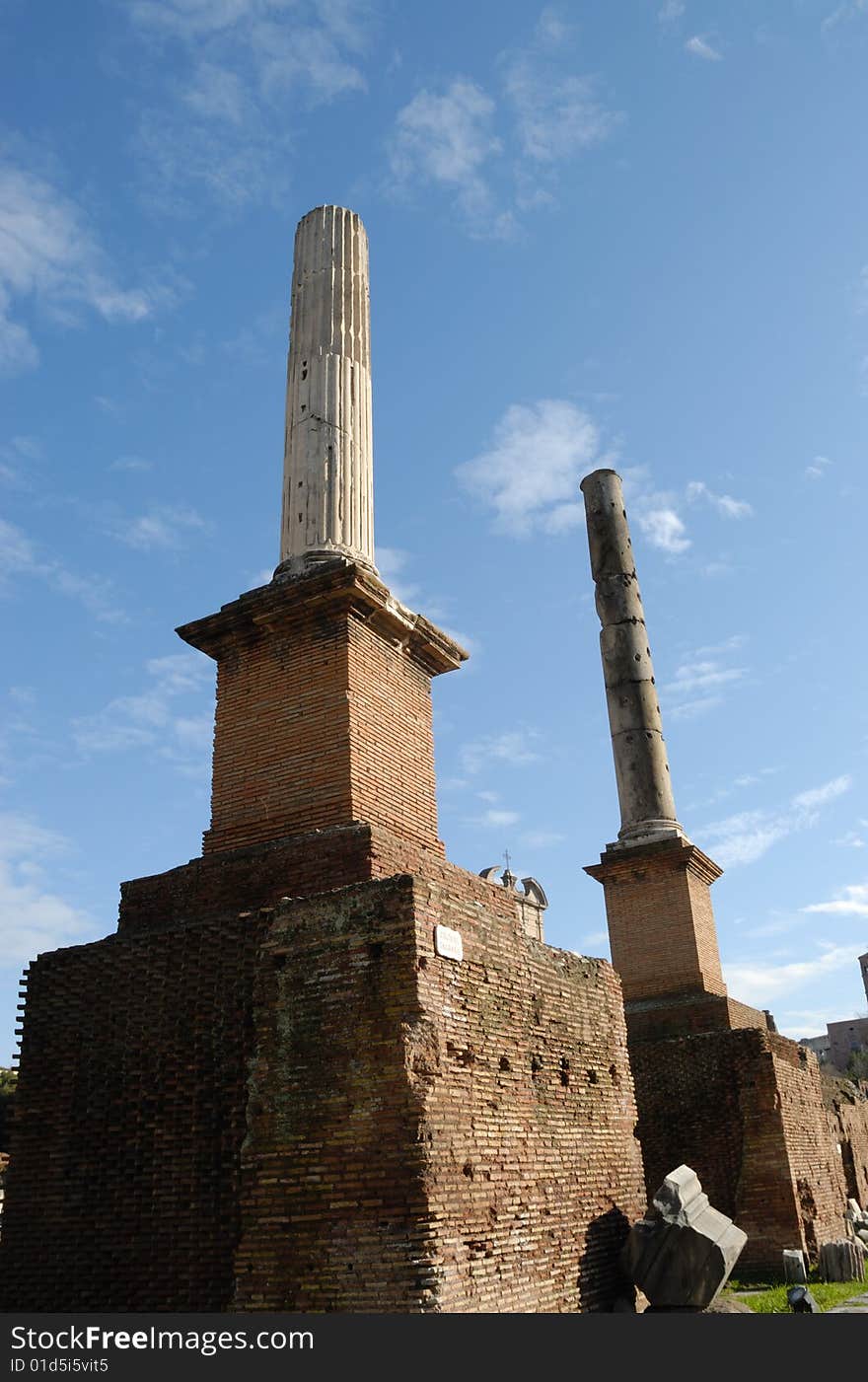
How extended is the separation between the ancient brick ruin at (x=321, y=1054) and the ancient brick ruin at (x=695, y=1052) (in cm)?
433

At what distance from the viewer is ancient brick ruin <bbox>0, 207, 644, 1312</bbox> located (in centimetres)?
601

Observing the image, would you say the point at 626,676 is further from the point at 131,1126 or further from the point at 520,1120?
the point at 131,1126

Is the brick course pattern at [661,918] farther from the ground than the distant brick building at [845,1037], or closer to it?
closer to it

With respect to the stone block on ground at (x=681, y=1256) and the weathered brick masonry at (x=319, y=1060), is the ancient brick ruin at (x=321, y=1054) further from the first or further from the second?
the stone block on ground at (x=681, y=1256)

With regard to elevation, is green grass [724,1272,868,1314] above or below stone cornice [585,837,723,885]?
below

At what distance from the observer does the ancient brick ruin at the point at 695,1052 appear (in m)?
12.0

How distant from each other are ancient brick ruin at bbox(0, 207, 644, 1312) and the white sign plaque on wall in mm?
22

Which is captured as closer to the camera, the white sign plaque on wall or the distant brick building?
the white sign plaque on wall

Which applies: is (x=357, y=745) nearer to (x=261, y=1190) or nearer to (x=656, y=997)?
(x=261, y=1190)

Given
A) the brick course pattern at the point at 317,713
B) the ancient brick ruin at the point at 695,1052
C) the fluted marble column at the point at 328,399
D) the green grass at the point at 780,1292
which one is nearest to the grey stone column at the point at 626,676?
the ancient brick ruin at the point at 695,1052

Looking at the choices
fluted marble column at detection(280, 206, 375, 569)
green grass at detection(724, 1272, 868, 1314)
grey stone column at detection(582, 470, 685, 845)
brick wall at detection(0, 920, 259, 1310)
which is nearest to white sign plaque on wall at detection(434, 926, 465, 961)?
brick wall at detection(0, 920, 259, 1310)

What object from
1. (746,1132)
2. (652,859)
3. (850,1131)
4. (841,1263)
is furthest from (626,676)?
(841,1263)

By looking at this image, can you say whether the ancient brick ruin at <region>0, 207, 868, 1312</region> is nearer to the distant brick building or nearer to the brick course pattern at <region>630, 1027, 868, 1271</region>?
the brick course pattern at <region>630, 1027, 868, 1271</region>

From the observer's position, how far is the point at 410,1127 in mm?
5902
